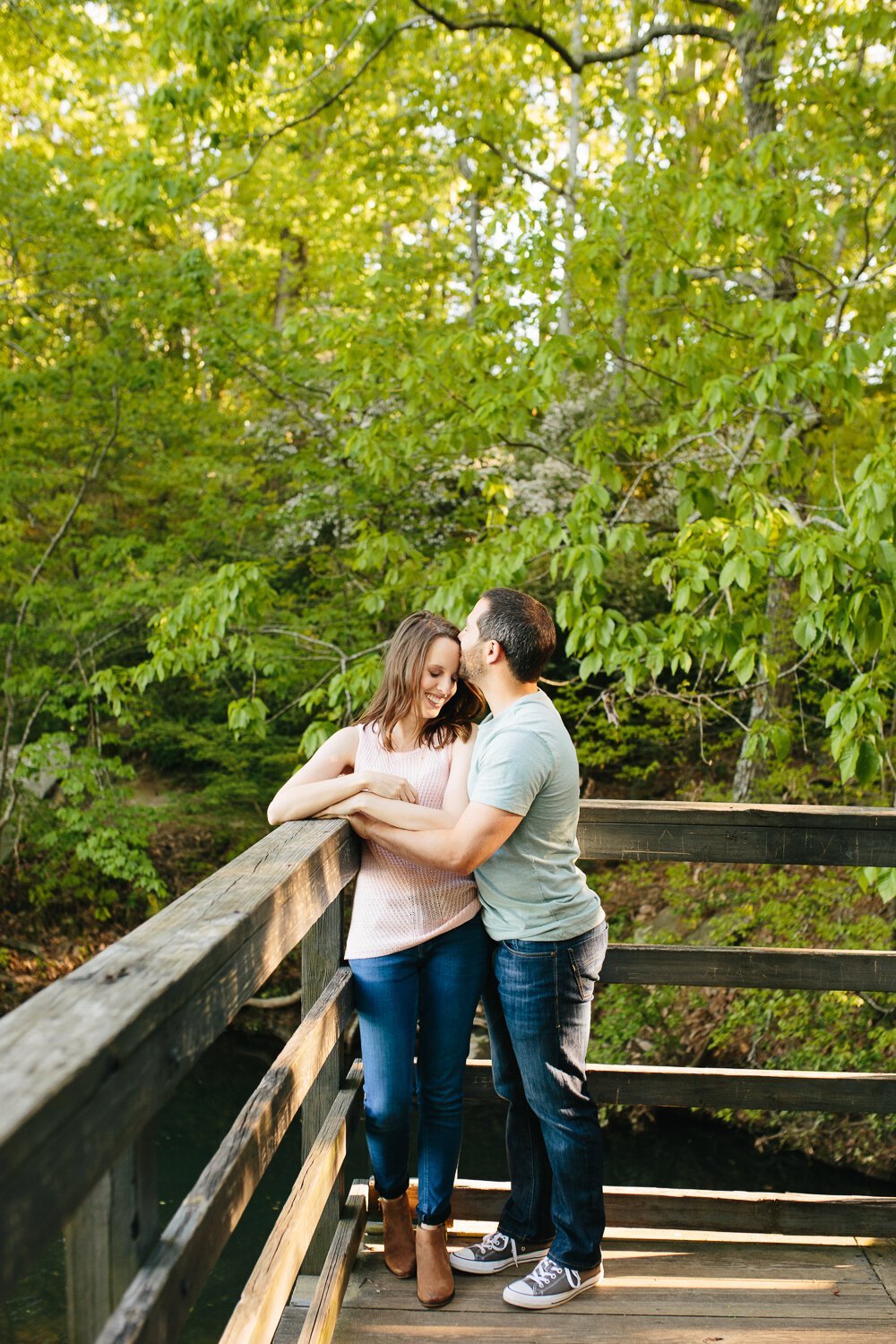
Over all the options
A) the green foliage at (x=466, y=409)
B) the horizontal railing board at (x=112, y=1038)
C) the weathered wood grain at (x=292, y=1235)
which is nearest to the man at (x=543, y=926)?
the weathered wood grain at (x=292, y=1235)

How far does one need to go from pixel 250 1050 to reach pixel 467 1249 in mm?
6038

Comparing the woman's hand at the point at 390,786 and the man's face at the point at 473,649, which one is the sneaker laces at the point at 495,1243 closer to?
the woman's hand at the point at 390,786

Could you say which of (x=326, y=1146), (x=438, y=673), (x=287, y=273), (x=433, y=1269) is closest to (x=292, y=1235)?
(x=326, y=1146)

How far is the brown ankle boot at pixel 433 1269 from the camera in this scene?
7.40ft

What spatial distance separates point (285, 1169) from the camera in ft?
21.9

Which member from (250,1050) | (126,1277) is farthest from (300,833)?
(250,1050)

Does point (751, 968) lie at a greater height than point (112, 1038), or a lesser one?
lesser

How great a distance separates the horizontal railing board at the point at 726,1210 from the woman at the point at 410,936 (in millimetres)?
313

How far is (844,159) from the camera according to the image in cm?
602

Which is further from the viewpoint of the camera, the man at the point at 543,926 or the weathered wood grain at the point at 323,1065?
the weathered wood grain at the point at 323,1065

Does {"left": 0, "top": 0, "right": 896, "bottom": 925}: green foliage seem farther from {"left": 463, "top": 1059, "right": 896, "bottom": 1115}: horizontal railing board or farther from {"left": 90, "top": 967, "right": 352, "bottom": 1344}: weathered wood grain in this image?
{"left": 90, "top": 967, "right": 352, "bottom": 1344}: weathered wood grain

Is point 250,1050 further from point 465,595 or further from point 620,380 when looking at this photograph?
point 620,380

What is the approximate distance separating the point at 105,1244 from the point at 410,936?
1.25 metres

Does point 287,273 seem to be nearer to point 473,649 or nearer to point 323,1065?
point 473,649
